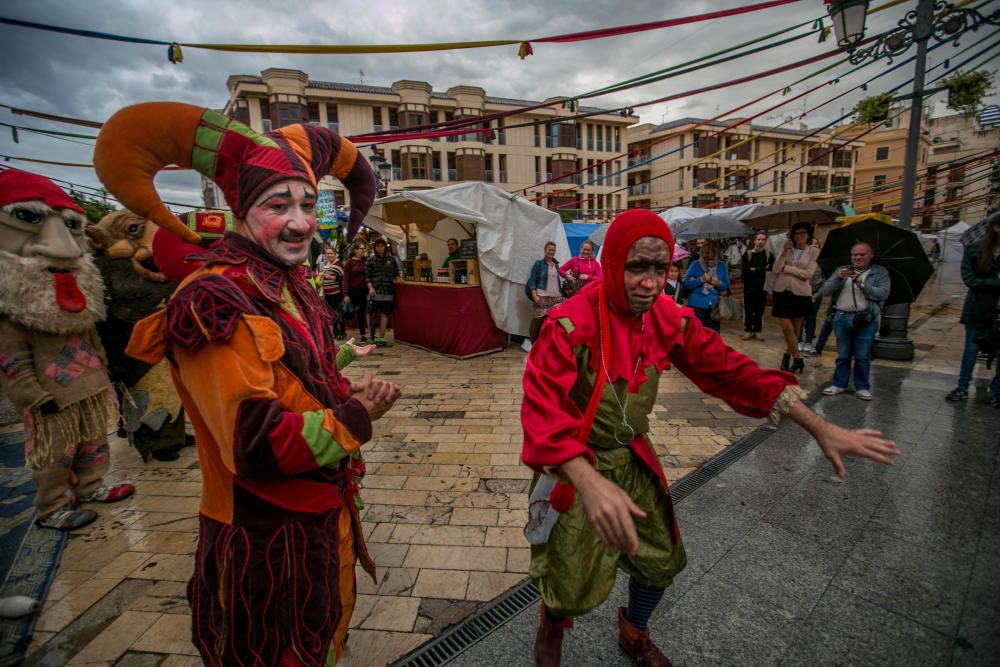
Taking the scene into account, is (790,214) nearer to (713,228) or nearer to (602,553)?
(713,228)

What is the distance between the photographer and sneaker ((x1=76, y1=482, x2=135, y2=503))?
328cm

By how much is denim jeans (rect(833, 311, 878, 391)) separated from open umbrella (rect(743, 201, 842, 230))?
4.45 m

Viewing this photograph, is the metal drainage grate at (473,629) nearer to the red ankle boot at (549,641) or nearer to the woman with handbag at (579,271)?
the red ankle boot at (549,641)

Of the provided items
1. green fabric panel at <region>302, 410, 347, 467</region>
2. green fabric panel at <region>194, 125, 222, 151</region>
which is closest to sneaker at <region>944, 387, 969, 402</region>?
Answer: green fabric panel at <region>302, 410, 347, 467</region>

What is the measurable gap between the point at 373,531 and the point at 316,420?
6.61 feet

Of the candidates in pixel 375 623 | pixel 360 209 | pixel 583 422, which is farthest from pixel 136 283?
pixel 583 422

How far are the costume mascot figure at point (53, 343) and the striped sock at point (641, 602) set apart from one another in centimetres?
354

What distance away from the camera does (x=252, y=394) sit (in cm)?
116

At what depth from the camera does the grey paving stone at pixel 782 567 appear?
87.3 inches

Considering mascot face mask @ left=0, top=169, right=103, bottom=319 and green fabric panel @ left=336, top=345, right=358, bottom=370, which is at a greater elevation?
mascot face mask @ left=0, top=169, right=103, bottom=319

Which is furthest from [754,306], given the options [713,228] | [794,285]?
[794,285]

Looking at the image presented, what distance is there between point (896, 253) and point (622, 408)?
5385mm

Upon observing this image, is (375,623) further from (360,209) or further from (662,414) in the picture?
(662,414)

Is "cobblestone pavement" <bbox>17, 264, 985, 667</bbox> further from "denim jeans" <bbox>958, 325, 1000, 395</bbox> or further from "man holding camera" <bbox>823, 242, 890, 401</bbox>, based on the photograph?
"denim jeans" <bbox>958, 325, 1000, 395</bbox>
